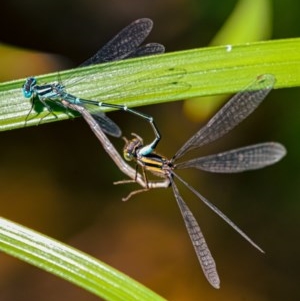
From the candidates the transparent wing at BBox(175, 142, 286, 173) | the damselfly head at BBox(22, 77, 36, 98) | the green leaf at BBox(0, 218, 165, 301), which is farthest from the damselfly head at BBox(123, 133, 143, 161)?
→ the green leaf at BBox(0, 218, 165, 301)

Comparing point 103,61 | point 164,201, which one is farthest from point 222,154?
point 164,201

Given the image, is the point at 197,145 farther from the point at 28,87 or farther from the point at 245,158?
the point at 28,87

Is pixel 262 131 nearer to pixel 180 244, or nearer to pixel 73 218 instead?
pixel 180 244

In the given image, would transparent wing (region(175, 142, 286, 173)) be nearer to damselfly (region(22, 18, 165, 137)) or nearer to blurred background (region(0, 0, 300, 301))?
damselfly (region(22, 18, 165, 137))

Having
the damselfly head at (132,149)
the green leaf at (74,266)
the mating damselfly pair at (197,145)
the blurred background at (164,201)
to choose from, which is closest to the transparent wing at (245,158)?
the mating damselfly pair at (197,145)

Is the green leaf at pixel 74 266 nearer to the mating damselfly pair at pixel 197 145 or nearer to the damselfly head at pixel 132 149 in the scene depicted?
the mating damselfly pair at pixel 197 145

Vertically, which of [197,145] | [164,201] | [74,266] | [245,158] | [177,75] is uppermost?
[164,201]
